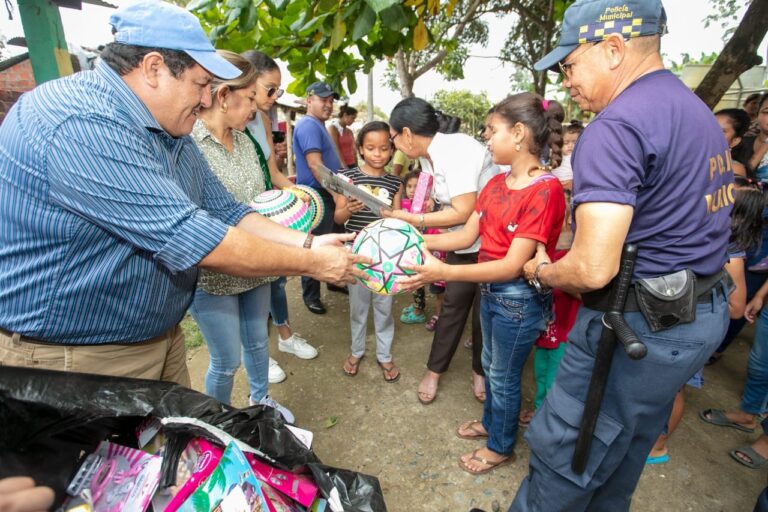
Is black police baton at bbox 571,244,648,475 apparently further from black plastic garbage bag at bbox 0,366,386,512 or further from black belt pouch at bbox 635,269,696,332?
black plastic garbage bag at bbox 0,366,386,512

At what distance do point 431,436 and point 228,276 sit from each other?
6.25 ft

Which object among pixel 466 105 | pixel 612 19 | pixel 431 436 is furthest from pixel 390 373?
pixel 466 105

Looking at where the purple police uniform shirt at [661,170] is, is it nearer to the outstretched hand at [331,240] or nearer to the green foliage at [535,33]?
the outstretched hand at [331,240]

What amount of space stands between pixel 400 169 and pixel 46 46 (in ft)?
13.6

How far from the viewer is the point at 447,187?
2.98m

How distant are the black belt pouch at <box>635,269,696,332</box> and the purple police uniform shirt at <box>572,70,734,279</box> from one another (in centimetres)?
4

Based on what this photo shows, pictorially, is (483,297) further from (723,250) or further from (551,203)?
(723,250)

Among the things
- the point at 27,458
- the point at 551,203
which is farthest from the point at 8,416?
the point at 551,203

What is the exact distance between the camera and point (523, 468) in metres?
2.78

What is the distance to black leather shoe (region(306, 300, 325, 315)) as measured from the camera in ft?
16.3

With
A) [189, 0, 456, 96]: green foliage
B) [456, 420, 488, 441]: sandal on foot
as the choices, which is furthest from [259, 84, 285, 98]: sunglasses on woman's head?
[456, 420, 488, 441]: sandal on foot

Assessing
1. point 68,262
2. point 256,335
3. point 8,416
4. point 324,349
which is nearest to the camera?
point 8,416

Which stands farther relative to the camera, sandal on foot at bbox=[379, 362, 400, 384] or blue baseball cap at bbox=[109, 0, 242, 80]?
sandal on foot at bbox=[379, 362, 400, 384]

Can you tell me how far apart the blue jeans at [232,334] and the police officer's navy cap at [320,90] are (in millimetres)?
2776
